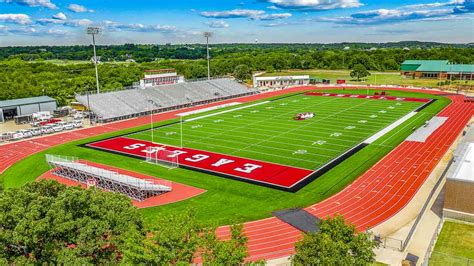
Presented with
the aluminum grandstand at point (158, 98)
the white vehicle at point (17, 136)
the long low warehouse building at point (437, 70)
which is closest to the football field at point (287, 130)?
the aluminum grandstand at point (158, 98)

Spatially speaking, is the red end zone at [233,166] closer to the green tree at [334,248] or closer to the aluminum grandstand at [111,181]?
the aluminum grandstand at [111,181]

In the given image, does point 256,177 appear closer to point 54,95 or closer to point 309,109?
point 309,109

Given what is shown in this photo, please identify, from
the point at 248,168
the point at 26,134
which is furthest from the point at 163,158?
the point at 26,134

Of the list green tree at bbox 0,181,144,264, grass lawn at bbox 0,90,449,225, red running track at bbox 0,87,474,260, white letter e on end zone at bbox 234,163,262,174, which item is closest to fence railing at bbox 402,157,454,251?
red running track at bbox 0,87,474,260

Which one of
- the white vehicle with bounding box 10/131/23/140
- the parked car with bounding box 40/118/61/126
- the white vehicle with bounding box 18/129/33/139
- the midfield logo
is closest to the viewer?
the white vehicle with bounding box 10/131/23/140

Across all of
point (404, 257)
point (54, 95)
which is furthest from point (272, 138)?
point (54, 95)

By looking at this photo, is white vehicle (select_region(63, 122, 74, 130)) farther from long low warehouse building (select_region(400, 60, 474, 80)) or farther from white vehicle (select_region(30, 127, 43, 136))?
long low warehouse building (select_region(400, 60, 474, 80))
